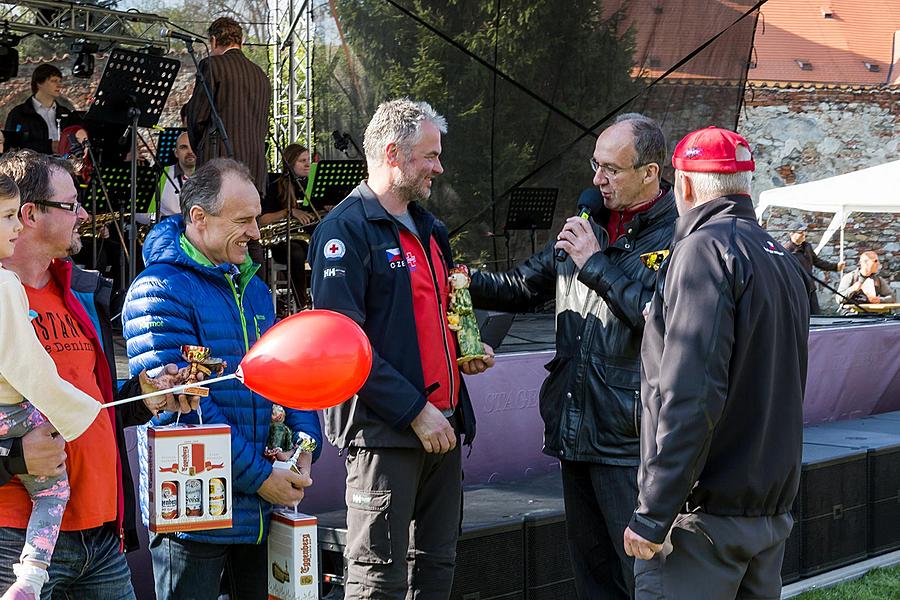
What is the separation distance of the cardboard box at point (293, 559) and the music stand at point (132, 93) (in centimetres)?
442

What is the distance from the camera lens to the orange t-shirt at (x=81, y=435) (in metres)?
2.74

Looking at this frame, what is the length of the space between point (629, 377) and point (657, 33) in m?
5.60

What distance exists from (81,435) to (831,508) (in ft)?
14.5

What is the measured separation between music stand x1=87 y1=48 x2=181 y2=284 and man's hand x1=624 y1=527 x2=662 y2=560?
5031 mm

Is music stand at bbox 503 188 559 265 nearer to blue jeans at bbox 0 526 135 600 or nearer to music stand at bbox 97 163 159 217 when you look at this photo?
music stand at bbox 97 163 159 217

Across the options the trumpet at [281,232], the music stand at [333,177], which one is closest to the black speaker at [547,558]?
the music stand at [333,177]

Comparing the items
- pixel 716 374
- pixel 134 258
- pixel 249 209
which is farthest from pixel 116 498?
pixel 134 258

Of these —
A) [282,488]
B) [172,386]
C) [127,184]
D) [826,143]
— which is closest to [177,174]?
[127,184]

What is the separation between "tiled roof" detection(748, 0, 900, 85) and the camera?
2962 centimetres

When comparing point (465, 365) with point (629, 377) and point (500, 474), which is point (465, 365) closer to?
point (629, 377)

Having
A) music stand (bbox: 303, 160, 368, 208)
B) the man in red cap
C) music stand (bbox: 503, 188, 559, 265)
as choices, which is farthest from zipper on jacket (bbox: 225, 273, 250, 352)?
music stand (bbox: 303, 160, 368, 208)

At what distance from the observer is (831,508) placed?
602 centimetres

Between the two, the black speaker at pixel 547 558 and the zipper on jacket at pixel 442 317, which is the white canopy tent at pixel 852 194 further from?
the zipper on jacket at pixel 442 317

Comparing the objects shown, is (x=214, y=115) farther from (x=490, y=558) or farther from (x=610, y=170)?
(x=610, y=170)
